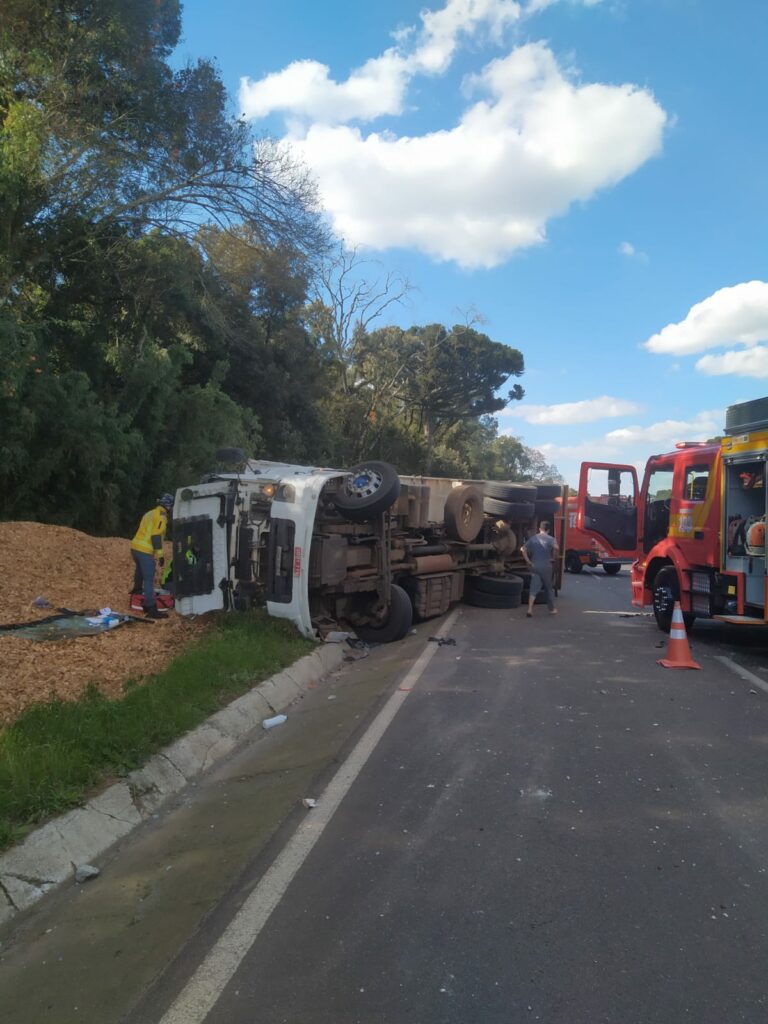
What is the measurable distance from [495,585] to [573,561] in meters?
10.4

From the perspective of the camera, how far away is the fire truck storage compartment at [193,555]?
925cm

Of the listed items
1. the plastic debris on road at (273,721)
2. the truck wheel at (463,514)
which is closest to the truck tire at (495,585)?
the truck wheel at (463,514)

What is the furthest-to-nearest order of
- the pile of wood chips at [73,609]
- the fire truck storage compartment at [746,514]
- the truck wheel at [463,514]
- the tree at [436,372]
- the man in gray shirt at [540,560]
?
the tree at [436,372] → the man in gray shirt at [540,560] → the truck wheel at [463,514] → the fire truck storage compartment at [746,514] → the pile of wood chips at [73,609]

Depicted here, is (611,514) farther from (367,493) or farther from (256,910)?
(256,910)

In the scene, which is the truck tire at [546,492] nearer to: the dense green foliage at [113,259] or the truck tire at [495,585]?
the truck tire at [495,585]

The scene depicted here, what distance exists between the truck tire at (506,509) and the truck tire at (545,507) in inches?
68.3

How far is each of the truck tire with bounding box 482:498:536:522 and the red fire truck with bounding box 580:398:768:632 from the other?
105 inches

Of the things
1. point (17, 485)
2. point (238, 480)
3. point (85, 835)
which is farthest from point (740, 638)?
point (17, 485)

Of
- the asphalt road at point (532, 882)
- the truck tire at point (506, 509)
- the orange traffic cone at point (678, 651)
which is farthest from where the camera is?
the truck tire at point (506, 509)

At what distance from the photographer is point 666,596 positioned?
11258 millimetres

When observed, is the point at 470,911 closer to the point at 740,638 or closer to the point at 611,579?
the point at 740,638

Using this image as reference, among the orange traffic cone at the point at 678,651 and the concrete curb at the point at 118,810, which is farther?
the orange traffic cone at the point at 678,651

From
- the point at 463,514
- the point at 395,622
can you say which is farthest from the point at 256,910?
the point at 463,514

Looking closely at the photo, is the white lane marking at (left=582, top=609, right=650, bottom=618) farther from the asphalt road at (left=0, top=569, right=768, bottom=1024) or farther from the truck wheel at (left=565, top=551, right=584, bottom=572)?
the truck wheel at (left=565, top=551, right=584, bottom=572)
